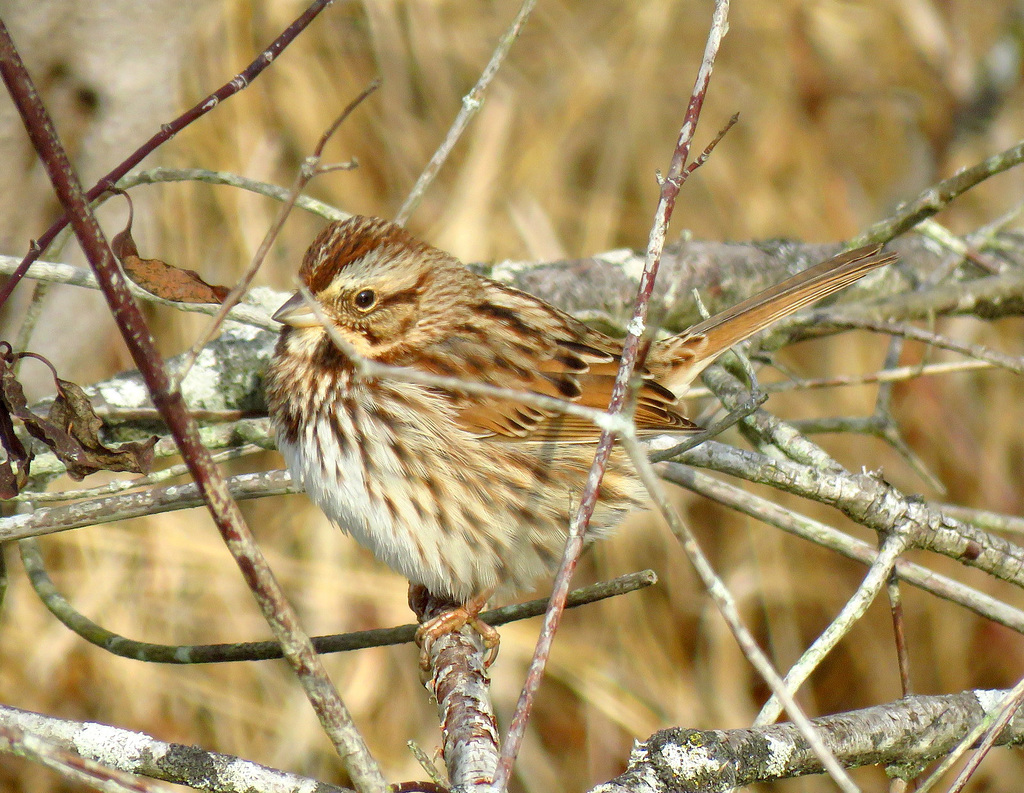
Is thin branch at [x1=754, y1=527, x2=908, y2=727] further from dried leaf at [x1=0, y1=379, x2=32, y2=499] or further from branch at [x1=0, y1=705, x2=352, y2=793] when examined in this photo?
dried leaf at [x1=0, y1=379, x2=32, y2=499]

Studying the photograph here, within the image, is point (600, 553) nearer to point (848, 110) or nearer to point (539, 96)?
point (539, 96)

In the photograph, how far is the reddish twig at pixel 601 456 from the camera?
119cm

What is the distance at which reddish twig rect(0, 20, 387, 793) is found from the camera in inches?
42.7

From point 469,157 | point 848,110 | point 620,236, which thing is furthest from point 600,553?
point 848,110

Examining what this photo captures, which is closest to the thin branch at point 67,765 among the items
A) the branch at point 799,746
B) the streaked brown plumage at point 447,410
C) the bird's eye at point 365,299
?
the branch at point 799,746

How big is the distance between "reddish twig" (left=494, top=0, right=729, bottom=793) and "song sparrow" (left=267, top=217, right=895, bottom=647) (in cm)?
75

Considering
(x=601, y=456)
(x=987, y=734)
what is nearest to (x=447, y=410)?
(x=601, y=456)

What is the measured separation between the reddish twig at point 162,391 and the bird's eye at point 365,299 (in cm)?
120

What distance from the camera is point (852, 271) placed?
2594mm

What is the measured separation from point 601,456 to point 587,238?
3.44 metres

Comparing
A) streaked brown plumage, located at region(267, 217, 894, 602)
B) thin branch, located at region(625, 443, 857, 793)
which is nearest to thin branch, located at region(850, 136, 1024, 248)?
streaked brown plumage, located at region(267, 217, 894, 602)

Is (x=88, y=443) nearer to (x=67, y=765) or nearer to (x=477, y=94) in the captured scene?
(x=67, y=765)

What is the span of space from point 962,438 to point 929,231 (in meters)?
2.38

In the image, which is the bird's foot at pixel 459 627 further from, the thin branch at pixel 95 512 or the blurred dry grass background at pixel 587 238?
the blurred dry grass background at pixel 587 238
